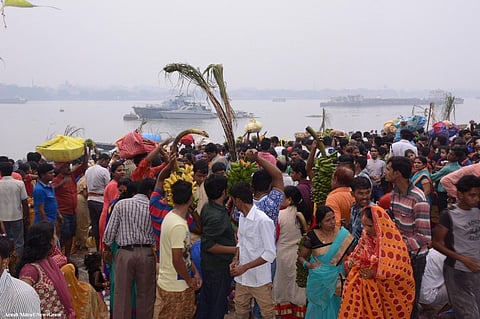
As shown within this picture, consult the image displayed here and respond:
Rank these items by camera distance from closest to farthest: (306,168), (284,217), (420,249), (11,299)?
(11,299), (420,249), (284,217), (306,168)

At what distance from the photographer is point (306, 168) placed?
5.65 metres

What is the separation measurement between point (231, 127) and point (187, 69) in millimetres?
933

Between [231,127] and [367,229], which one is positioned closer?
[367,229]

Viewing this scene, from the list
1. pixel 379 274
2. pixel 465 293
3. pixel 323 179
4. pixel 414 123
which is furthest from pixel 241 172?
pixel 414 123

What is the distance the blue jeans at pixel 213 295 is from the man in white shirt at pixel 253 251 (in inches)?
5.0

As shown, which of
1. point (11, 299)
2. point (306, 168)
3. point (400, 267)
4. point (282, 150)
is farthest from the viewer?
point (282, 150)

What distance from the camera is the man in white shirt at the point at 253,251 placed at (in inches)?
153

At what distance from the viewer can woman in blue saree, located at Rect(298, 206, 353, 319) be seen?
394cm

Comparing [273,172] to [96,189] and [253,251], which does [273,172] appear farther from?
[96,189]

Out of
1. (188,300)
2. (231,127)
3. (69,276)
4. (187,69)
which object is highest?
(187,69)

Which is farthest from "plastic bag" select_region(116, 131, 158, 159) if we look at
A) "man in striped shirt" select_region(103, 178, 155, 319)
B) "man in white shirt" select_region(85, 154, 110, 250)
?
"man in white shirt" select_region(85, 154, 110, 250)

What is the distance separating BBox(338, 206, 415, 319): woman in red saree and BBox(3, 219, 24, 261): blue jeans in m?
4.03

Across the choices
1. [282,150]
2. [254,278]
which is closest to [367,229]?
[254,278]

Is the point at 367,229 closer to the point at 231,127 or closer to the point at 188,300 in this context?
the point at 188,300
